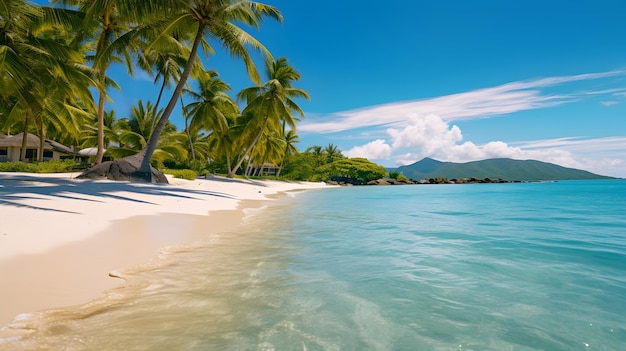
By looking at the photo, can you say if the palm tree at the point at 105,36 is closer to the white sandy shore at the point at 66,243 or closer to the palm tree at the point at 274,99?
the white sandy shore at the point at 66,243

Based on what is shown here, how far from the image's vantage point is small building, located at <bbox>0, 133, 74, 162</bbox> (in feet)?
103

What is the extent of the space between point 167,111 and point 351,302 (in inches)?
600

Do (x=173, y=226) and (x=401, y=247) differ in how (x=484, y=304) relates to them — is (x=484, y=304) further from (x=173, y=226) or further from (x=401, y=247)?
(x=173, y=226)

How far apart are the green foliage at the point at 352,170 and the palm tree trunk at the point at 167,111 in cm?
4274

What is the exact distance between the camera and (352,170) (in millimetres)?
62156

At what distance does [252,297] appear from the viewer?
11.8 ft

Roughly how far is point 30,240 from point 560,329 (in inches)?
252

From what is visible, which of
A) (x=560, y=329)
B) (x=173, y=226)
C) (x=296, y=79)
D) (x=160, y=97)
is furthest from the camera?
(x=296, y=79)

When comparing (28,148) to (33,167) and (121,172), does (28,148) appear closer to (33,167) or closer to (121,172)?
(33,167)

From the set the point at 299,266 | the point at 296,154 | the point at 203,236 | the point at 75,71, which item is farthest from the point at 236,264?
the point at 296,154

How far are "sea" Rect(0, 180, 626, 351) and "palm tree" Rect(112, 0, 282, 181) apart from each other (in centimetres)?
1199

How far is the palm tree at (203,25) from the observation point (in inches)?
601

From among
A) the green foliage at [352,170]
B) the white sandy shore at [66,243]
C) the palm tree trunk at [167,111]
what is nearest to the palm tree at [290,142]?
the green foliage at [352,170]

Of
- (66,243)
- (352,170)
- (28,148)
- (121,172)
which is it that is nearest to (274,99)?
(121,172)
